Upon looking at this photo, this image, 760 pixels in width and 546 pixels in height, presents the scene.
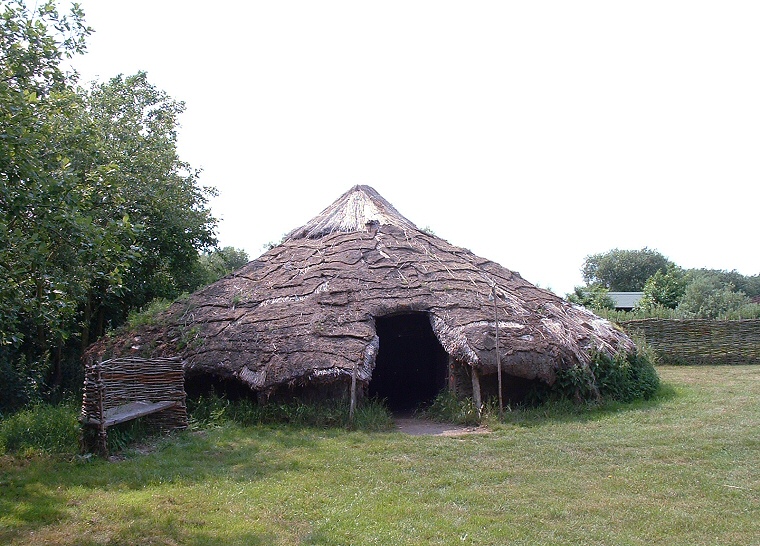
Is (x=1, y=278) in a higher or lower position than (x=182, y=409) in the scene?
higher

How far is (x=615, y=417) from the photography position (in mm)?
9859

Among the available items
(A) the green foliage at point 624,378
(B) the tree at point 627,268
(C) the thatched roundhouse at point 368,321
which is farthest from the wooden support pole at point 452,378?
(B) the tree at point 627,268

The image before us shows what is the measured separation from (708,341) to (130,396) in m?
16.0

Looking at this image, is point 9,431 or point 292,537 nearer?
point 292,537

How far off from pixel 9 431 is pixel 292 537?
4.91m

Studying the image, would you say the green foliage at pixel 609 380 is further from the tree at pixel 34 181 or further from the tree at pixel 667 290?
the tree at pixel 667 290

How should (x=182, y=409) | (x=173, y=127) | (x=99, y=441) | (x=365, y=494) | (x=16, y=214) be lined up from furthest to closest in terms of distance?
A: 1. (x=173, y=127)
2. (x=182, y=409)
3. (x=99, y=441)
4. (x=16, y=214)
5. (x=365, y=494)

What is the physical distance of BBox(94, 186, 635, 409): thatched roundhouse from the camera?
1010 cm

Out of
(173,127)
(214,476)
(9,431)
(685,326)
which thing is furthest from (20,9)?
(685,326)

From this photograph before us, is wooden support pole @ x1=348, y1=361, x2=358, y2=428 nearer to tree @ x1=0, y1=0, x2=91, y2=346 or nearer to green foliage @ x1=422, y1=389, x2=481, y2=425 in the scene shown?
green foliage @ x1=422, y1=389, x2=481, y2=425

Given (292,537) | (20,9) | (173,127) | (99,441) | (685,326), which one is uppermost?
(173,127)

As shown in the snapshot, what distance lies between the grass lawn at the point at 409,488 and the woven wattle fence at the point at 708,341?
10.3 metres

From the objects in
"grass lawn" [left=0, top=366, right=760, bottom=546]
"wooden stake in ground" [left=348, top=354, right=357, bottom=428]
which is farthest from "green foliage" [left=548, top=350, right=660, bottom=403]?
"wooden stake in ground" [left=348, top=354, right=357, bottom=428]

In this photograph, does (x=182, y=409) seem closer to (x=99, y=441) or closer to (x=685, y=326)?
(x=99, y=441)
